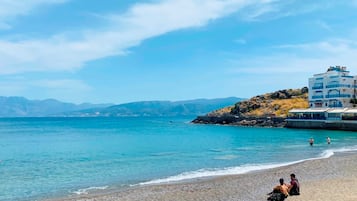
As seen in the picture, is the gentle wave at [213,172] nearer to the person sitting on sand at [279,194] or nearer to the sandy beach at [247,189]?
the sandy beach at [247,189]

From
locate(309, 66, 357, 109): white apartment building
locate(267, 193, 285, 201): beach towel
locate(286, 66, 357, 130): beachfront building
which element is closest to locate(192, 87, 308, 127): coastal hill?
locate(286, 66, 357, 130): beachfront building

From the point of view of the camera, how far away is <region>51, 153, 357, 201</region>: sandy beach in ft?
65.5

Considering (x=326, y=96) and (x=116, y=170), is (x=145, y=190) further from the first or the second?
(x=326, y=96)

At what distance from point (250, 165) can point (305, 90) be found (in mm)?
117318

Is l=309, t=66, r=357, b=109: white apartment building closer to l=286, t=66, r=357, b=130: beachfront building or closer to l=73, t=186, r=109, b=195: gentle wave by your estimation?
l=286, t=66, r=357, b=130: beachfront building

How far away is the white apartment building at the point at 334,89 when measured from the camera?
104688mm

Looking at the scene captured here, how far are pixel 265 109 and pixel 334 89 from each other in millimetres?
29709

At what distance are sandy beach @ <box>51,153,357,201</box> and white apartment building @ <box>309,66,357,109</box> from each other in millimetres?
81299

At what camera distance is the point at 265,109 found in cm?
13138

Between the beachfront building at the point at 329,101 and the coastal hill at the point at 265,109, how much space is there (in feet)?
27.0

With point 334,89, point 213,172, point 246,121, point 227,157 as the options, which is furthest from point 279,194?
point 246,121

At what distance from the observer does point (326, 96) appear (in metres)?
107

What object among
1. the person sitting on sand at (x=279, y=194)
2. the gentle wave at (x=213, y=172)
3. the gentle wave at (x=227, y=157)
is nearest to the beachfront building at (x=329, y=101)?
the gentle wave at (x=227, y=157)

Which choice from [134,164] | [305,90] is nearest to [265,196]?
[134,164]
